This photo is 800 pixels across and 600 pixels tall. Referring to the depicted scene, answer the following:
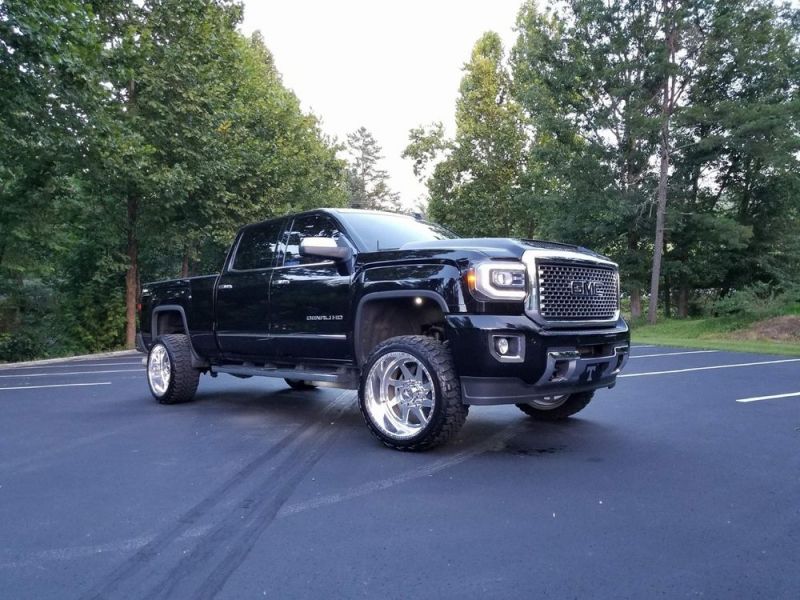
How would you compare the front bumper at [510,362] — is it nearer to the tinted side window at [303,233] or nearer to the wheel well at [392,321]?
the wheel well at [392,321]

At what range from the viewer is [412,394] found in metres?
4.91

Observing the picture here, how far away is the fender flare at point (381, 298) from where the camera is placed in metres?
4.70

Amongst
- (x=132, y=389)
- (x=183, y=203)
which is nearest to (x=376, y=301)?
(x=132, y=389)

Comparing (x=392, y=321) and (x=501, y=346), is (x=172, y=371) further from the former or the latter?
(x=501, y=346)

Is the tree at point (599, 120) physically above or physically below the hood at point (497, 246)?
above

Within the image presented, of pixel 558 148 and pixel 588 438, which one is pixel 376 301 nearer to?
pixel 588 438

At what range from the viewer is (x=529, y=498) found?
12.4ft

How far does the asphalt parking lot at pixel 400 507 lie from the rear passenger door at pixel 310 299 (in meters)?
0.78

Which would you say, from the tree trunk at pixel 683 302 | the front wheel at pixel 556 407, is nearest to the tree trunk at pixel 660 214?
the tree trunk at pixel 683 302

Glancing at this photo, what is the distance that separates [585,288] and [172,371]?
4595mm

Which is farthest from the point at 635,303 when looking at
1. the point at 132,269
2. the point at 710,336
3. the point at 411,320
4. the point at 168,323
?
the point at 411,320

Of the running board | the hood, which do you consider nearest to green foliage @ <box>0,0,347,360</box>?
the running board

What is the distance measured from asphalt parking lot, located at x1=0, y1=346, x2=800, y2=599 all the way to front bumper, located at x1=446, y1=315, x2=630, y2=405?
1.70ft

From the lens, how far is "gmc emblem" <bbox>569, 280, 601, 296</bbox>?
16.3ft
